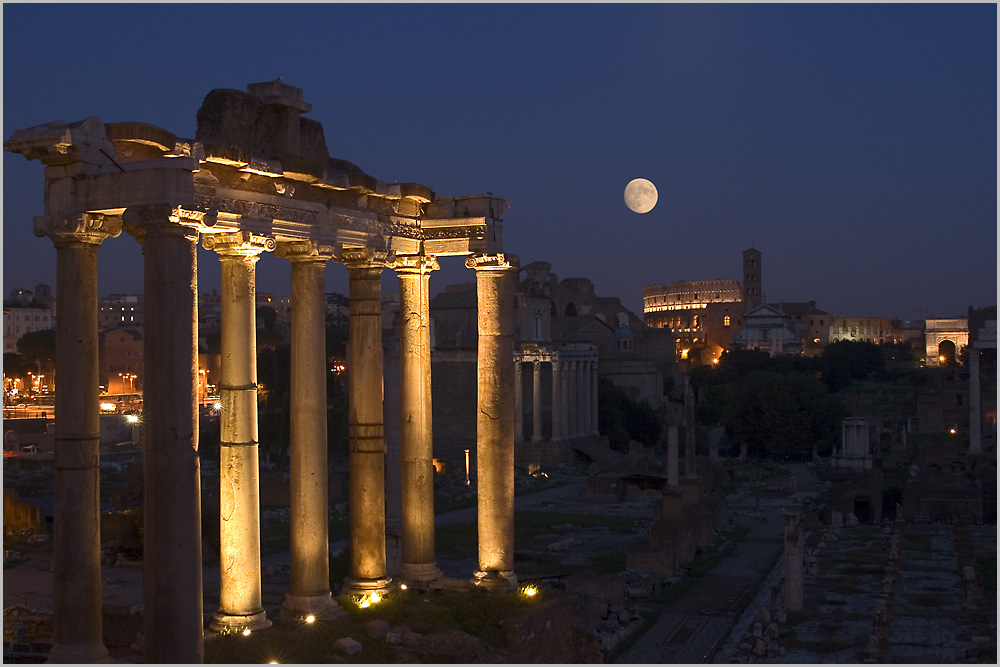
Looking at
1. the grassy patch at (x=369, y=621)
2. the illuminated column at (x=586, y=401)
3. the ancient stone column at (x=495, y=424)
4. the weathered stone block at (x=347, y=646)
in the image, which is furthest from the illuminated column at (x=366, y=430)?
the illuminated column at (x=586, y=401)

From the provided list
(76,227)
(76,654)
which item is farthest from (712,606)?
(76,227)

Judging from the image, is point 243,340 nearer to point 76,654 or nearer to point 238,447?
point 238,447

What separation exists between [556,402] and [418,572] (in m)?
47.4

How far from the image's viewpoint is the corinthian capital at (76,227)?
10.3 metres

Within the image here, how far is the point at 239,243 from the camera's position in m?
11.8

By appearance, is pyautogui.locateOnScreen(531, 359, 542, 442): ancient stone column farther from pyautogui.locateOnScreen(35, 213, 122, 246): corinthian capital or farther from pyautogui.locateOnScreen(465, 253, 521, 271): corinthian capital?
pyautogui.locateOnScreen(35, 213, 122, 246): corinthian capital

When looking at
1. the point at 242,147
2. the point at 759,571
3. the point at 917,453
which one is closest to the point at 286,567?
the point at 759,571

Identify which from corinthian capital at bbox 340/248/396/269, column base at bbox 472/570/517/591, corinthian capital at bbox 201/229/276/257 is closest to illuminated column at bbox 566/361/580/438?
column base at bbox 472/570/517/591

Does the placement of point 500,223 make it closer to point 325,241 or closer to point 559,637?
point 325,241

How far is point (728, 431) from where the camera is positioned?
6681 centimetres

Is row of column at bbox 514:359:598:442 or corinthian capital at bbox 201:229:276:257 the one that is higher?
corinthian capital at bbox 201:229:276:257

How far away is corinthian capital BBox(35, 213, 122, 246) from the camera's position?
10317 millimetres

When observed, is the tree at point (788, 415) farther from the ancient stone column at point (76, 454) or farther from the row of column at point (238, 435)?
the ancient stone column at point (76, 454)

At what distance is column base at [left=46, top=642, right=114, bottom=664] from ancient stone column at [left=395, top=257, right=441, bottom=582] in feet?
15.9
